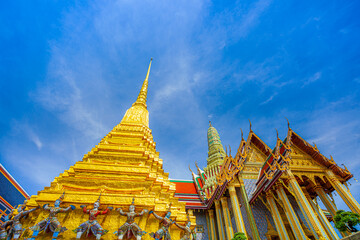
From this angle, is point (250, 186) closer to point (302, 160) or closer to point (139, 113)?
point (302, 160)

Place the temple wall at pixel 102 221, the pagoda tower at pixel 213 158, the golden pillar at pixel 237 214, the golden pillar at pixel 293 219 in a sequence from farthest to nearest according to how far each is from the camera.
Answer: the pagoda tower at pixel 213 158 < the golden pillar at pixel 237 214 < the golden pillar at pixel 293 219 < the temple wall at pixel 102 221

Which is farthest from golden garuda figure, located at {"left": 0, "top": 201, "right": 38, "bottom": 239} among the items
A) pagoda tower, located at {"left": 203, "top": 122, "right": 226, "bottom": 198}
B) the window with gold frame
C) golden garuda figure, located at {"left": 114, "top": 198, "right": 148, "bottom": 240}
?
pagoda tower, located at {"left": 203, "top": 122, "right": 226, "bottom": 198}

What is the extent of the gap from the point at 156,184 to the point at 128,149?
2.08m

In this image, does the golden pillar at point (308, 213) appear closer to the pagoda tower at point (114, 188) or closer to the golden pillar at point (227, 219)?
the golden pillar at point (227, 219)

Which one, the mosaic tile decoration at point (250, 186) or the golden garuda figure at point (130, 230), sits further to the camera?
the mosaic tile decoration at point (250, 186)

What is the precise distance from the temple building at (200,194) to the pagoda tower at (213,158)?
97 centimetres

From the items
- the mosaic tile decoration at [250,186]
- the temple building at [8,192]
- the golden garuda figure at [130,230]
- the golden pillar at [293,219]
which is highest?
the temple building at [8,192]

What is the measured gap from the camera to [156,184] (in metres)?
6.98

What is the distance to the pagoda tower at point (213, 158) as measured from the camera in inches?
518

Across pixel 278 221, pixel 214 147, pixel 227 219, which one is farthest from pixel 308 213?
pixel 214 147

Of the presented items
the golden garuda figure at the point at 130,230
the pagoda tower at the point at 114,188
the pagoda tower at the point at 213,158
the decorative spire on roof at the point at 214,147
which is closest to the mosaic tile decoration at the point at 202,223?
the pagoda tower at the point at 213,158

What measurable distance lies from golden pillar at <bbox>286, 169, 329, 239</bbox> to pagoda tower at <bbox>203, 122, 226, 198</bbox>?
6274 mm

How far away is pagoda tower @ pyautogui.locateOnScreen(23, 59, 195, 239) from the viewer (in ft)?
16.9

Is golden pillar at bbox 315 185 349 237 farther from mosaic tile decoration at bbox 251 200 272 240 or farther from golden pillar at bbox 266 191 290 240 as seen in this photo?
mosaic tile decoration at bbox 251 200 272 240
